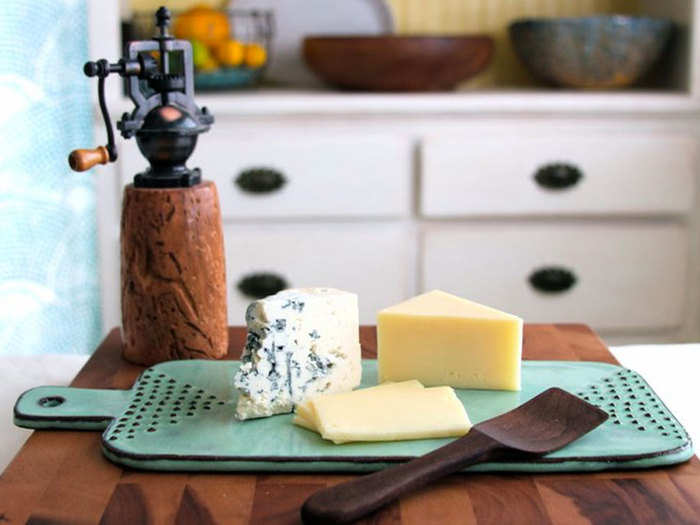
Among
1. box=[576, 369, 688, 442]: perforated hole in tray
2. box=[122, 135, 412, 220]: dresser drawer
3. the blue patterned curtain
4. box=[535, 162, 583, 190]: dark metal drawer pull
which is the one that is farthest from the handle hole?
box=[535, 162, 583, 190]: dark metal drawer pull

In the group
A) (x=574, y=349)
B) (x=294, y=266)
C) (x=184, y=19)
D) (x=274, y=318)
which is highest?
(x=184, y=19)

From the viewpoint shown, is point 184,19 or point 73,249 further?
point 184,19

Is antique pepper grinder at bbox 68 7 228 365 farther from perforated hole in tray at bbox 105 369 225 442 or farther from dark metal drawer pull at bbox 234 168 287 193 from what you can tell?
dark metal drawer pull at bbox 234 168 287 193

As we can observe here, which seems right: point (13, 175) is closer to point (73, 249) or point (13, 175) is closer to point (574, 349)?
point (73, 249)

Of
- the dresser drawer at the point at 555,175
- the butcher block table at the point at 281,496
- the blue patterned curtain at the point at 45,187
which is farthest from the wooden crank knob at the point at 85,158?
the dresser drawer at the point at 555,175

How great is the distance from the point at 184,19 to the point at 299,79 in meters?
0.42

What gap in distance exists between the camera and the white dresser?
2.44 meters

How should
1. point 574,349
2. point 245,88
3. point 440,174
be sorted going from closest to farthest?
point 574,349 < point 440,174 < point 245,88

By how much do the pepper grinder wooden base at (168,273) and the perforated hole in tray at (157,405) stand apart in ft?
0.29

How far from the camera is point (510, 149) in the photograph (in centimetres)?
247

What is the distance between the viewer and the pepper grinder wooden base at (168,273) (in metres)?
1.17

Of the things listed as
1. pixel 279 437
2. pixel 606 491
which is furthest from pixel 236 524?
pixel 606 491

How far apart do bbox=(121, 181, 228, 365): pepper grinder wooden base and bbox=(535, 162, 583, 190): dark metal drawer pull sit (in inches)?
56.4

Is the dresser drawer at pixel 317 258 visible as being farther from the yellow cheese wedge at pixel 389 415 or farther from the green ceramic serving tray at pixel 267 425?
the yellow cheese wedge at pixel 389 415
